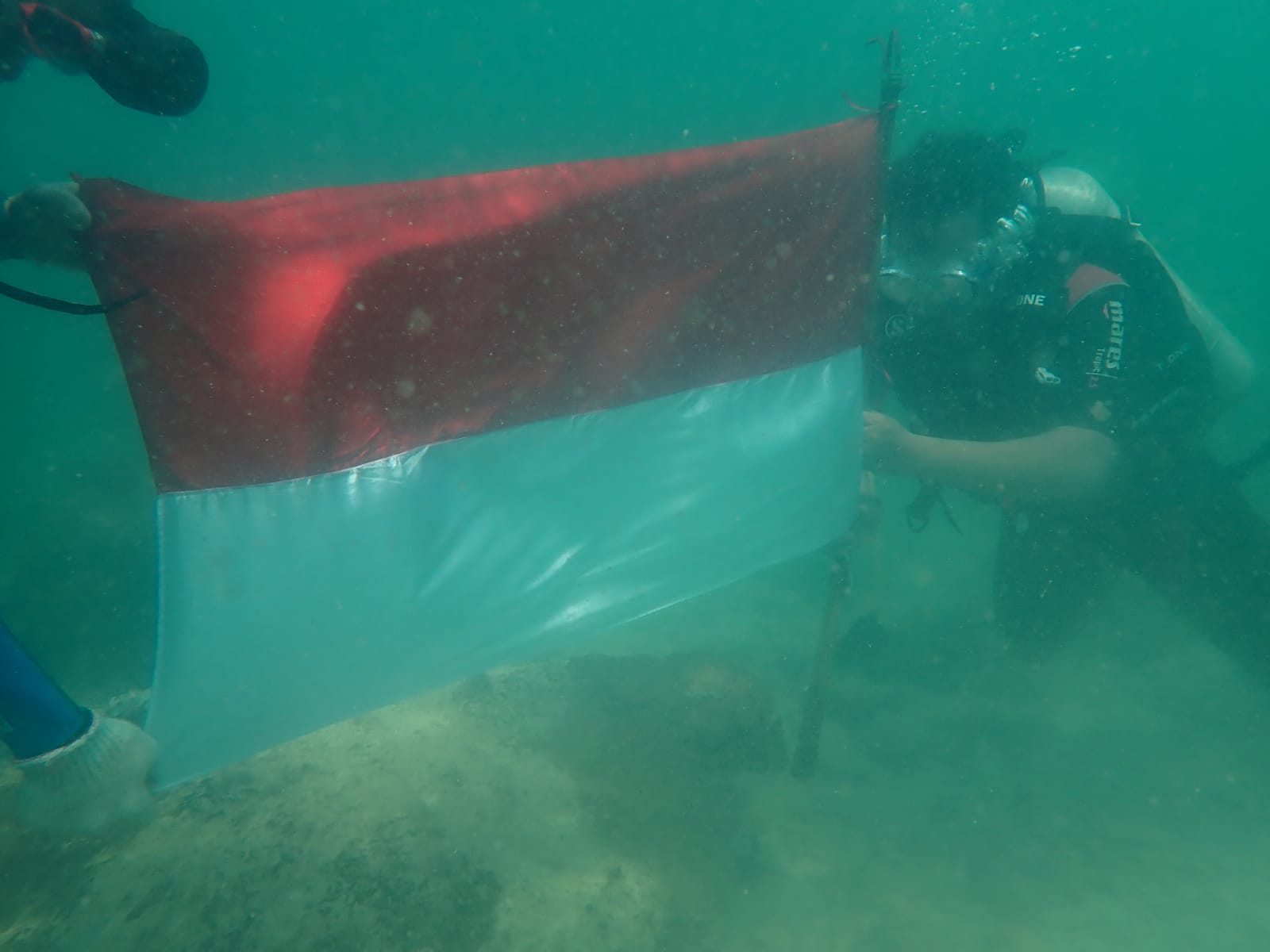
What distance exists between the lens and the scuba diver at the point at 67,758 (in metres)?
2.18

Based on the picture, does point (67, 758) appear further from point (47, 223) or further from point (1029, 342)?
point (1029, 342)

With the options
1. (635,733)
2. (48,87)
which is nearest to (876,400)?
(635,733)

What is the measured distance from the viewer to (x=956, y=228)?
4.05 m

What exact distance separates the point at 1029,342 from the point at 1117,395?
58 centimetres

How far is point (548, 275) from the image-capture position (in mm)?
2732

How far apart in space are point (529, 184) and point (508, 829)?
4339 mm

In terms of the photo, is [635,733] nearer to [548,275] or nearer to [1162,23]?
[548,275]

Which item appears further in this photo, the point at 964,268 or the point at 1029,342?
the point at 964,268

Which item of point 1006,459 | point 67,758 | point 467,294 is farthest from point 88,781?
point 1006,459

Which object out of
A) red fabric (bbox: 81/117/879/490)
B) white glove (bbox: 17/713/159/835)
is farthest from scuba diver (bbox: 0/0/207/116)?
white glove (bbox: 17/713/159/835)

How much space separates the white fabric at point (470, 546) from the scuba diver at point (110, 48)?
1815 mm

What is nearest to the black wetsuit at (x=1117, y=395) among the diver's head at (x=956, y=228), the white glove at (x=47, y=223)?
the diver's head at (x=956, y=228)

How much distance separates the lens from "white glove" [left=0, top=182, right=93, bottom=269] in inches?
81.4

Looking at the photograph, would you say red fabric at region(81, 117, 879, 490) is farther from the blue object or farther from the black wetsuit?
the black wetsuit
